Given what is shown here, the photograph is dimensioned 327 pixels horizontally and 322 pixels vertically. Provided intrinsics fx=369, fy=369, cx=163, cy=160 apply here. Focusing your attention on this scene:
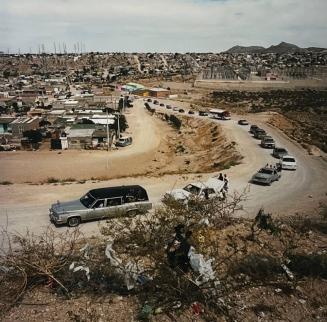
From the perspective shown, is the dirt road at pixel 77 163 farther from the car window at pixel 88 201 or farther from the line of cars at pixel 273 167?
the car window at pixel 88 201

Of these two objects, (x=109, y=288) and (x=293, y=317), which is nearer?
(x=293, y=317)

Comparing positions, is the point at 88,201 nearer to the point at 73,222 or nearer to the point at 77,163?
the point at 73,222

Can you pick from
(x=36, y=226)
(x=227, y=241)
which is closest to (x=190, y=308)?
(x=227, y=241)

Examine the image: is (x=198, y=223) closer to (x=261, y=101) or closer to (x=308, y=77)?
(x=261, y=101)

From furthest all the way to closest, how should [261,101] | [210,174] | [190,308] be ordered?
[261,101]
[210,174]
[190,308]

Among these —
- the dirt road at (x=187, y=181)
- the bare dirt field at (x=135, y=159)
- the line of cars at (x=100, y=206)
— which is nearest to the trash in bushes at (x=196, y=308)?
the line of cars at (x=100, y=206)
